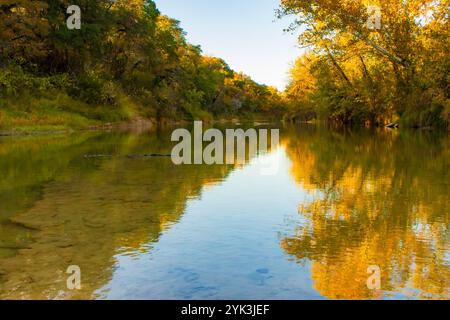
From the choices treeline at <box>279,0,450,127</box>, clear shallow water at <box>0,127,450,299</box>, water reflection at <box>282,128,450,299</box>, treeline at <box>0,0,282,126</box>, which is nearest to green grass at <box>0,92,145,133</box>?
treeline at <box>0,0,282,126</box>

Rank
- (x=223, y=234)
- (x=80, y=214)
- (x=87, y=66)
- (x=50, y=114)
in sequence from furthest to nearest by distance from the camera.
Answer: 1. (x=87, y=66)
2. (x=50, y=114)
3. (x=80, y=214)
4. (x=223, y=234)

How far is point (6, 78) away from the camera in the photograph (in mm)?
33531

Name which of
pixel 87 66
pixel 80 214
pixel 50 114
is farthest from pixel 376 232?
pixel 87 66

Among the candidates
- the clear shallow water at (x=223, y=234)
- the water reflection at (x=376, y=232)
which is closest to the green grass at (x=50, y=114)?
the clear shallow water at (x=223, y=234)

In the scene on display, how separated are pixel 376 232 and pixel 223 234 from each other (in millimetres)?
1962

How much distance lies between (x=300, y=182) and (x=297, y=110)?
89.3 metres

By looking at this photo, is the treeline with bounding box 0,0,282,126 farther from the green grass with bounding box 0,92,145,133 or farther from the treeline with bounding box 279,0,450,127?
the treeline with bounding box 279,0,450,127

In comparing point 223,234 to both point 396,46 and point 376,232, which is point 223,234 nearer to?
point 376,232

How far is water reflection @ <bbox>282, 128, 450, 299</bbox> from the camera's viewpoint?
4625mm

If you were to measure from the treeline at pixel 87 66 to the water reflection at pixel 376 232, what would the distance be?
80.2 ft

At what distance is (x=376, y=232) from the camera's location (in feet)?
21.2

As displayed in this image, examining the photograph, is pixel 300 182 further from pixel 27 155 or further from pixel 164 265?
pixel 27 155

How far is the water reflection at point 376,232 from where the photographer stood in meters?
4.62
